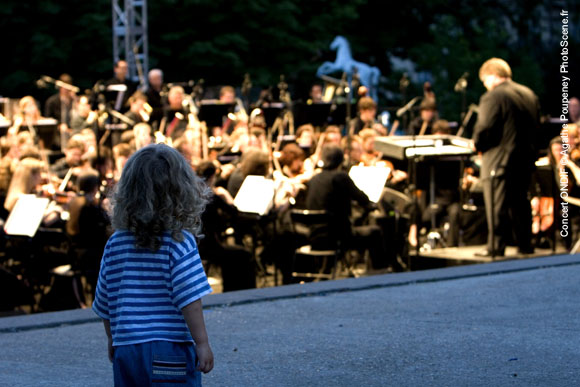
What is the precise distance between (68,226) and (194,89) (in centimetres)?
612

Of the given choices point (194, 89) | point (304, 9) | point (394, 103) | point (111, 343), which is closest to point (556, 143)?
point (194, 89)

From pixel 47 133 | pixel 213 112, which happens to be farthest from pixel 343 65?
pixel 213 112

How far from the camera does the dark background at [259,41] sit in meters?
27.3

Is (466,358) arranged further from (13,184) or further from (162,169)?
(13,184)

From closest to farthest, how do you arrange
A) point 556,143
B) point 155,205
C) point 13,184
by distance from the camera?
point 155,205
point 13,184
point 556,143

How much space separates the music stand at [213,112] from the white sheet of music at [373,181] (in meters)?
3.35

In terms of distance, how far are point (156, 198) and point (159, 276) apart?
0.27 m

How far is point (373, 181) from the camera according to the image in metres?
11.9

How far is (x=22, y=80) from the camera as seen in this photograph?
26906 millimetres

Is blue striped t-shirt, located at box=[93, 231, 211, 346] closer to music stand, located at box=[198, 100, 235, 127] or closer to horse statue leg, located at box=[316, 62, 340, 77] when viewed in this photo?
music stand, located at box=[198, 100, 235, 127]

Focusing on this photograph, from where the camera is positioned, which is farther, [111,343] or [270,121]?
[270,121]

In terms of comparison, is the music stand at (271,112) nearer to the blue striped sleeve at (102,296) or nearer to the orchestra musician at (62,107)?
the orchestra musician at (62,107)

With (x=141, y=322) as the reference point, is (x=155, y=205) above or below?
above

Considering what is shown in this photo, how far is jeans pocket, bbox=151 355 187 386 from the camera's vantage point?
14.0ft
